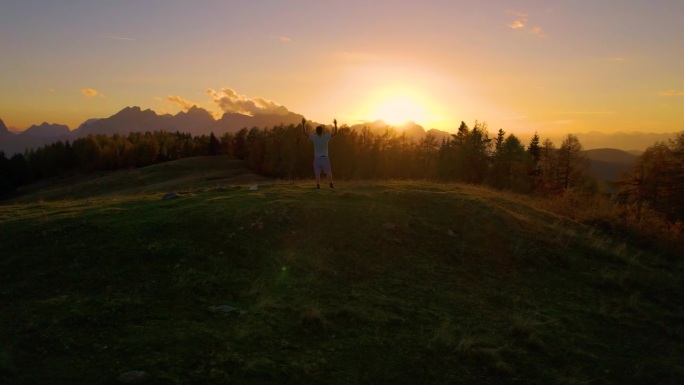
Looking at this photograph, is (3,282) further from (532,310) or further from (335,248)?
(532,310)

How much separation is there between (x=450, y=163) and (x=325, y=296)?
5556 centimetres

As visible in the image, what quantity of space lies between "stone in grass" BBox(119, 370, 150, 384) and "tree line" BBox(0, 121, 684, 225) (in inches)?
1478

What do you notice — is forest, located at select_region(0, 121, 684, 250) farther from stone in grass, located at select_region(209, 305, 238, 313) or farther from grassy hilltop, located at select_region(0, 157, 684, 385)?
stone in grass, located at select_region(209, 305, 238, 313)

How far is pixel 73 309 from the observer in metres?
7.91

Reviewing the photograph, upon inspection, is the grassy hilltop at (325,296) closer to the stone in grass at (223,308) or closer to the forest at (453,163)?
the stone in grass at (223,308)

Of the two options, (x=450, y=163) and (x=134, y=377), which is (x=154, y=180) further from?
(x=134, y=377)

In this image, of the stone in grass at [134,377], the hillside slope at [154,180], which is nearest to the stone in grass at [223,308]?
the stone in grass at [134,377]

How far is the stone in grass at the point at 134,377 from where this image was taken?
5.77 metres

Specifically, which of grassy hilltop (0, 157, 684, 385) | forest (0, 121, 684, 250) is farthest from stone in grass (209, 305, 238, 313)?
forest (0, 121, 684, 250)

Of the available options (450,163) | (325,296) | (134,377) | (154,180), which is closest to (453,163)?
(450,163)

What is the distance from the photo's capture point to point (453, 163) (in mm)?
61875

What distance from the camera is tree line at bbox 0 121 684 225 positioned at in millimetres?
48406

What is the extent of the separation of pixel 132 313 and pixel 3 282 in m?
3.95

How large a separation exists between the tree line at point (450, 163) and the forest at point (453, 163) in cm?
11
